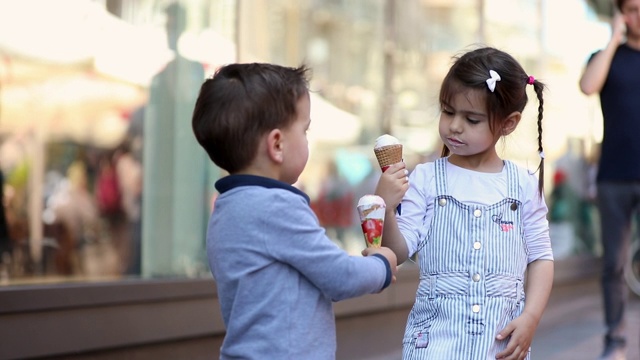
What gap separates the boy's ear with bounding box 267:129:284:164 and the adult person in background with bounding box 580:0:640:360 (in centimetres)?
353

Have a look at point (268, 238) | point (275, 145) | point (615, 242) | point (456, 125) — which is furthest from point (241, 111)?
point (615, 242)

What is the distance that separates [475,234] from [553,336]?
18.5 feet

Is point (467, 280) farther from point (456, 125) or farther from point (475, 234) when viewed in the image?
point (456, 125)

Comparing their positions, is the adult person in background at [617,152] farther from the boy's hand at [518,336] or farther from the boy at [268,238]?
the boy at [268,238]

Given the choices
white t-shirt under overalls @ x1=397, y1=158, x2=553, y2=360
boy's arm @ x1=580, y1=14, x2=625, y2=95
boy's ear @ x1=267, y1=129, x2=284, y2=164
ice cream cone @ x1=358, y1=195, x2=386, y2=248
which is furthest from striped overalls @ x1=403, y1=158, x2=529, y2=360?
boy's arm @ x1=580, y1=14, x2=625, y2=95

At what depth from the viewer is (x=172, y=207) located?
6.21 metres

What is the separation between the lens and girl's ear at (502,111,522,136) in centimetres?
328

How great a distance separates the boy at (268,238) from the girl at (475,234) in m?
0.42

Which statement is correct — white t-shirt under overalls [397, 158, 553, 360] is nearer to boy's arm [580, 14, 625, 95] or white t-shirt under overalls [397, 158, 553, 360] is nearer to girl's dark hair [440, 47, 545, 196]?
girl's dark hair [440, 47, 545, 196]

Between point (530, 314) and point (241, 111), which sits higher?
point (241, 111)

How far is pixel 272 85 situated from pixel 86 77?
310 cm

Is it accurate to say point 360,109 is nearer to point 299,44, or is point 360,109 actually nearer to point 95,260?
point 299,44

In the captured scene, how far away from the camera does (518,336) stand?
3.15m

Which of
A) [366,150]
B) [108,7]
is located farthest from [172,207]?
[366,150]
